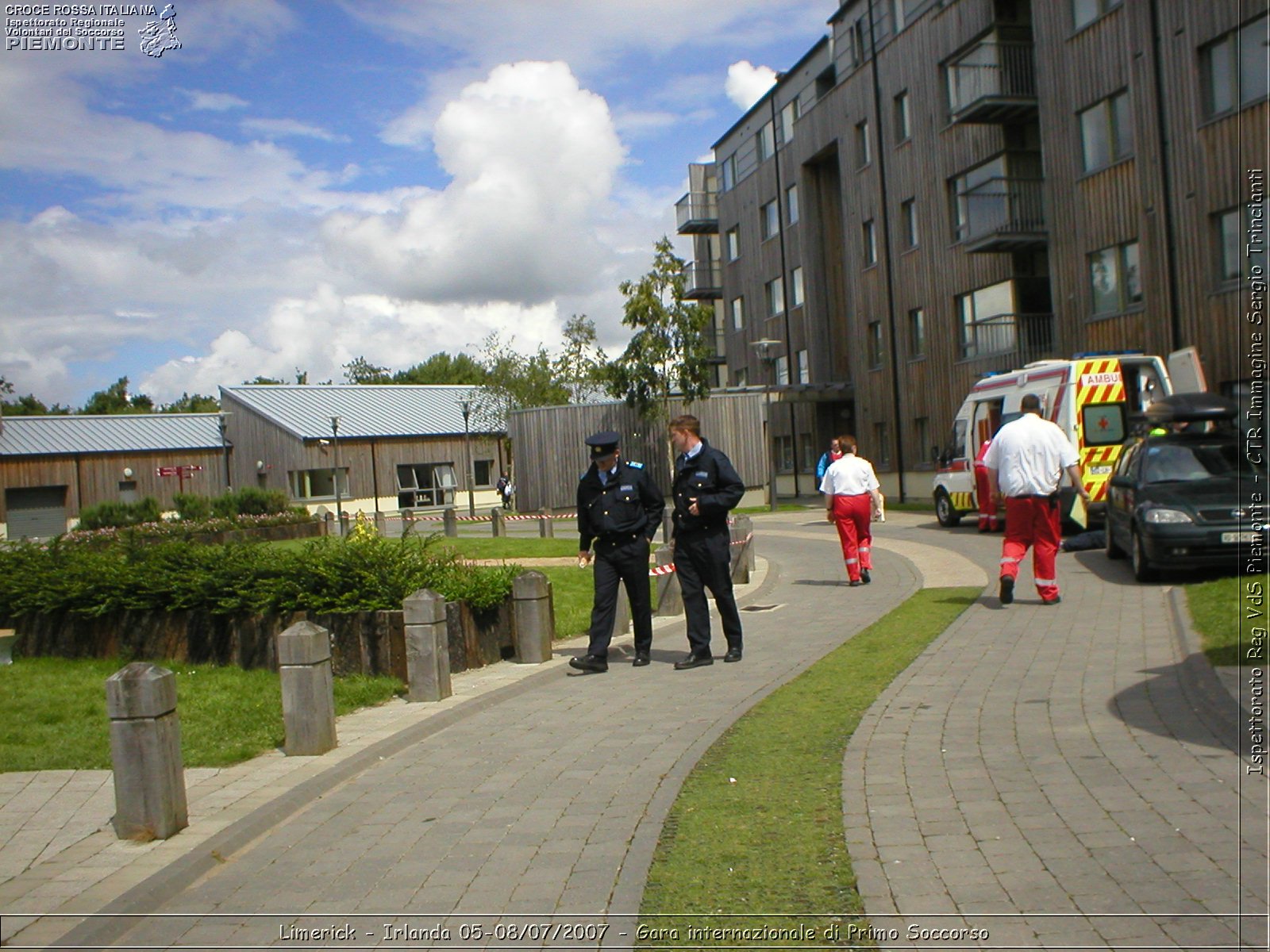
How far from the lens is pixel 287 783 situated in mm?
6418

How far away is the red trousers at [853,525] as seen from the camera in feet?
46.8

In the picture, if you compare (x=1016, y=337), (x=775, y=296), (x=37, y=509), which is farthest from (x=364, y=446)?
(x=1016, y=337)

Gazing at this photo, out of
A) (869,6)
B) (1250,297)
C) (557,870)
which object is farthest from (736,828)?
(869,6)

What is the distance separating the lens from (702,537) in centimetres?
974

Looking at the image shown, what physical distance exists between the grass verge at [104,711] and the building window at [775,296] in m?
37.6

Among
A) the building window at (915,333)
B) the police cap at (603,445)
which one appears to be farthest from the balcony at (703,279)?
the police cap at (603,445)

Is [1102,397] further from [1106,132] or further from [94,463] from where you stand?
[94,463]

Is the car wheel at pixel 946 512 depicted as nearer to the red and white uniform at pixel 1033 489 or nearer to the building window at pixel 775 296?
the red and white uniform at pixel 1033 489

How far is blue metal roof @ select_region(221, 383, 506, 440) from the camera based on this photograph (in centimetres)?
5619

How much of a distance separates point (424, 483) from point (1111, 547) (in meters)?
46.7

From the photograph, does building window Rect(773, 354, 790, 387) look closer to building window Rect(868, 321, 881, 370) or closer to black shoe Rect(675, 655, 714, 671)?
building window Rect(868, 321, 881, 370)

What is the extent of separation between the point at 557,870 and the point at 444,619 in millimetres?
4317

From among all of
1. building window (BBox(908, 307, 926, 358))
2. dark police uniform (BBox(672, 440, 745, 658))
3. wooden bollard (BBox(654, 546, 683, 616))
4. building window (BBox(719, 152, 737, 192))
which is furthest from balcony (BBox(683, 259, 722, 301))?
dark police uniform (BBox(672, 440, 745, 658))

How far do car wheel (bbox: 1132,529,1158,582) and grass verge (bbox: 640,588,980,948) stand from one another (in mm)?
5289
